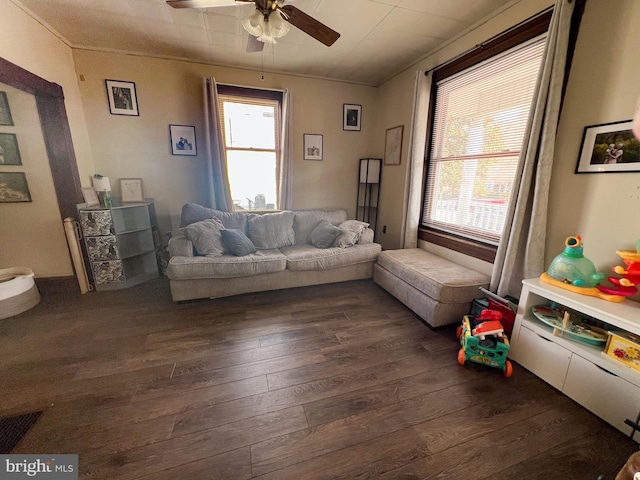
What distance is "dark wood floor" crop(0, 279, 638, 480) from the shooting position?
116 cm

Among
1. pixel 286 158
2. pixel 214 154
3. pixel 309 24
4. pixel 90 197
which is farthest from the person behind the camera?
pixel 286 158

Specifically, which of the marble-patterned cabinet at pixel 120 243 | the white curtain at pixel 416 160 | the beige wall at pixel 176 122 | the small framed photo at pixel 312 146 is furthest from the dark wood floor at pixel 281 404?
the small framed photo at pixel 312 146

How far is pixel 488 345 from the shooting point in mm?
1713

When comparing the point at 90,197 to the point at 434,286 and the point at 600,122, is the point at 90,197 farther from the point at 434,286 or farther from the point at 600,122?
the point at 600,122

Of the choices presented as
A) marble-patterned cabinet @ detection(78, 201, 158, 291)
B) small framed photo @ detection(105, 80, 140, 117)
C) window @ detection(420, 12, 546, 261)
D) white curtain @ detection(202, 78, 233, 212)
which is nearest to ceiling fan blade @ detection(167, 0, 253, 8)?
white curtain @ detection(202, 78, 233, 212)

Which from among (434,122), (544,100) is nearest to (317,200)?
(434,122)

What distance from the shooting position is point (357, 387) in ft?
5.17

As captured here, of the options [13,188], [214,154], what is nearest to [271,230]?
[214,154]

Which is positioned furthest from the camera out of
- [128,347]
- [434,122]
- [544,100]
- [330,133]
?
[330,133]

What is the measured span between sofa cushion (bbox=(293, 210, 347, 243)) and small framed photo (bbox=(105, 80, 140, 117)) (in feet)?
7.51

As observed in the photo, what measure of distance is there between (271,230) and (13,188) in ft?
8.17

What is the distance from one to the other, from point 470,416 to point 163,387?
1787 millimetres

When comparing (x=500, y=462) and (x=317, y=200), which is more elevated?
(x=317, y=200)

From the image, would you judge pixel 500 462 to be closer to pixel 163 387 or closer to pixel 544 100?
pixel 163 387
